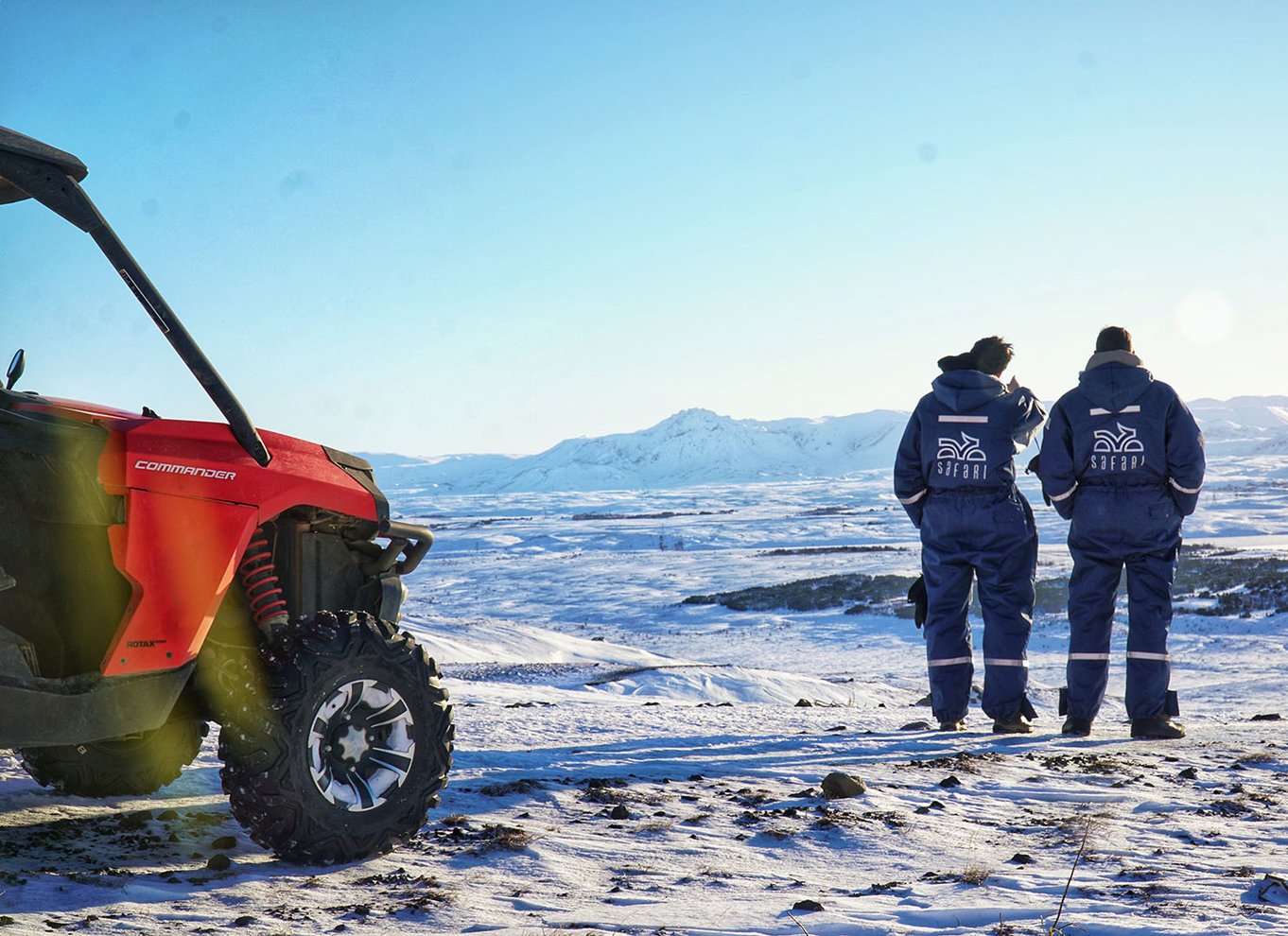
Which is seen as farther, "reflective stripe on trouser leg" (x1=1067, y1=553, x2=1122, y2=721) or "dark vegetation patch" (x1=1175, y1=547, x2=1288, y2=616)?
"dark vegetation patch" (x1=1175, y1=547, x2=1288, y2=616)

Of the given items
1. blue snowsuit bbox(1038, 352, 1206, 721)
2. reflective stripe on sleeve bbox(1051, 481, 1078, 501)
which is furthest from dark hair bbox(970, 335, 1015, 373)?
reflective stripe on sleeve bbox(1051, 481, 1078, 501)

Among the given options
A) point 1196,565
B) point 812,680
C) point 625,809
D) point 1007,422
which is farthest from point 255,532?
point 1196,565

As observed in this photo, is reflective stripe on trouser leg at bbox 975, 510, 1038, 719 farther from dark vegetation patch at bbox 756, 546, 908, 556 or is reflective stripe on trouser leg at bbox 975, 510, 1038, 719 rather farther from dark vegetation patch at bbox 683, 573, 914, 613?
dark vegetation patch at bbox 756, 546, 908, 556

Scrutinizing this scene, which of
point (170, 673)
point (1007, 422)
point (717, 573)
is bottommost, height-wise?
point (717, 573)

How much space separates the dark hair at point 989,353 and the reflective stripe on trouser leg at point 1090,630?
1.40 metres

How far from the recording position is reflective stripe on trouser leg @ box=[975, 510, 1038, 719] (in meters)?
7.31

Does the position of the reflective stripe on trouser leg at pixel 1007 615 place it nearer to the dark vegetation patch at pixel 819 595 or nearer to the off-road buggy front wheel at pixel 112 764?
the off-road buggy front wheel at pixel 112 764

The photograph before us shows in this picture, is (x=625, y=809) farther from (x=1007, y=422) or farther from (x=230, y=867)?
(x=1007, y=422)

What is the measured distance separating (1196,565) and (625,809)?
29.5m

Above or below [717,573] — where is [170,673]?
above

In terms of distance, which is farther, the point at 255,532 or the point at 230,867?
the point at 255,532

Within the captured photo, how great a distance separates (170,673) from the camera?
3619 mm

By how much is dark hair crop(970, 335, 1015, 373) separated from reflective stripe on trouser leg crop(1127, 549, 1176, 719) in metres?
1.63

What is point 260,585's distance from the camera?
3861 mm
